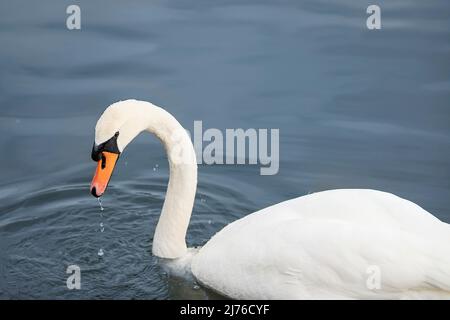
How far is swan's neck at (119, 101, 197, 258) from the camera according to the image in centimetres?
756

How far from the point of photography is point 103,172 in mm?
7281

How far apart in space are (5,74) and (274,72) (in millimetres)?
2985

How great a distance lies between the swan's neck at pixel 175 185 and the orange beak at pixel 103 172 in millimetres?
414

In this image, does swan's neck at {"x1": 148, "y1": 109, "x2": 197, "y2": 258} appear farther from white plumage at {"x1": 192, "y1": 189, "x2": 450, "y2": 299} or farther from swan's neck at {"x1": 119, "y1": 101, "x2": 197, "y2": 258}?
white plumage at {"x1": 192, "y1": 189, "x2": 450, "y2": 299}

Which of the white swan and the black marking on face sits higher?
the black marking on face

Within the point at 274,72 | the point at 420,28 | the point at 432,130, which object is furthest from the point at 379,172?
the point at 420,28

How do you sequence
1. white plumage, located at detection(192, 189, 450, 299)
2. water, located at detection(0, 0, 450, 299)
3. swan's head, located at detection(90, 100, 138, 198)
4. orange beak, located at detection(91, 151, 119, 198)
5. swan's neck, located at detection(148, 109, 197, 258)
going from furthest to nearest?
1. water, located at detection(0, 0, 450, 299)
2. swan's neck, located at detection(148, 109, 197, 258)
3. orange beak, located at detection(91, 151, 119, 198)
4. swan's head, located at detection(90, 100, 138, 198)
5. white plumage, located at detection(192, 189, 450, 299)

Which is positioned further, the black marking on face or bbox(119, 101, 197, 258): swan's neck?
bbox(119, 101, 197, 258): swan's neck

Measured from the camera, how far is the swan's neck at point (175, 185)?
7.56m

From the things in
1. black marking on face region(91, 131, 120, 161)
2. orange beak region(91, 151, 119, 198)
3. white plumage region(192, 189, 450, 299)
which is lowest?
white plumage region(192, 189, 450, 299)

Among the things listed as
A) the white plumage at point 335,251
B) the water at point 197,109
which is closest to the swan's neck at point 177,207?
the water at point 197,109

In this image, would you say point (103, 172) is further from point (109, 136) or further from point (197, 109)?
point (197, 109)

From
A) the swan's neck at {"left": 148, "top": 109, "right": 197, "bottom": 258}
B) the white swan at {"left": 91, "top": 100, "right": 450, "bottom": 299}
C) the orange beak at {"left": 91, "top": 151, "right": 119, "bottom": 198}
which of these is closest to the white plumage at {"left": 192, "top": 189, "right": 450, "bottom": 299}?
the white swan at {"left": 91, "top": 100, "right": 450, "bottom": 299}

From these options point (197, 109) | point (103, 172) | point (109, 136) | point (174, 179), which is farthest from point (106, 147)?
point (197, 109)
